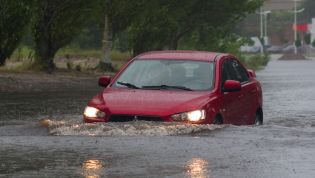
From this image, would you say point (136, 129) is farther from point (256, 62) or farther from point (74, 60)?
point (256, 62)

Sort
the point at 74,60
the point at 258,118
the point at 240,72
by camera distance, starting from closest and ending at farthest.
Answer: the point at 240,72 < the point at 258,118 < the point at 74,60

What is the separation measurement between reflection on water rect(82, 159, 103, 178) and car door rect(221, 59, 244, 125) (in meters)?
3.88

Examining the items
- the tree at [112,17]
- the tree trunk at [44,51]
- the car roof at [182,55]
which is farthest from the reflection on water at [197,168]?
the tree at [112,17]

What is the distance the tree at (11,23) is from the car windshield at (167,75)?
15568mm

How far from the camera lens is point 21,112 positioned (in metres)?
18.9

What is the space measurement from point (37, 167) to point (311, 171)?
270cm

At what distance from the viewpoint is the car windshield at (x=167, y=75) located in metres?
13.2

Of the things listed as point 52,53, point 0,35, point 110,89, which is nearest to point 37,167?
point 110,89

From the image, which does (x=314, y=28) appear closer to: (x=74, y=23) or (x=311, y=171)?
(x=74, y=23)

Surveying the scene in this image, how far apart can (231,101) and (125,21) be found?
2827cm

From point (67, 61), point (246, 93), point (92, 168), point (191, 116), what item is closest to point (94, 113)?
point (191, 116)

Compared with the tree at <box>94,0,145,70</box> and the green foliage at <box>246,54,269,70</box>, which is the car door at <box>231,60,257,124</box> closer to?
the tree at <box>94,0,145,70</box>

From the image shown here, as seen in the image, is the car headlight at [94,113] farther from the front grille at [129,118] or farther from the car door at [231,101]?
the car door at [231,101]

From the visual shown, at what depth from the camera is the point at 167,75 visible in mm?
13547
